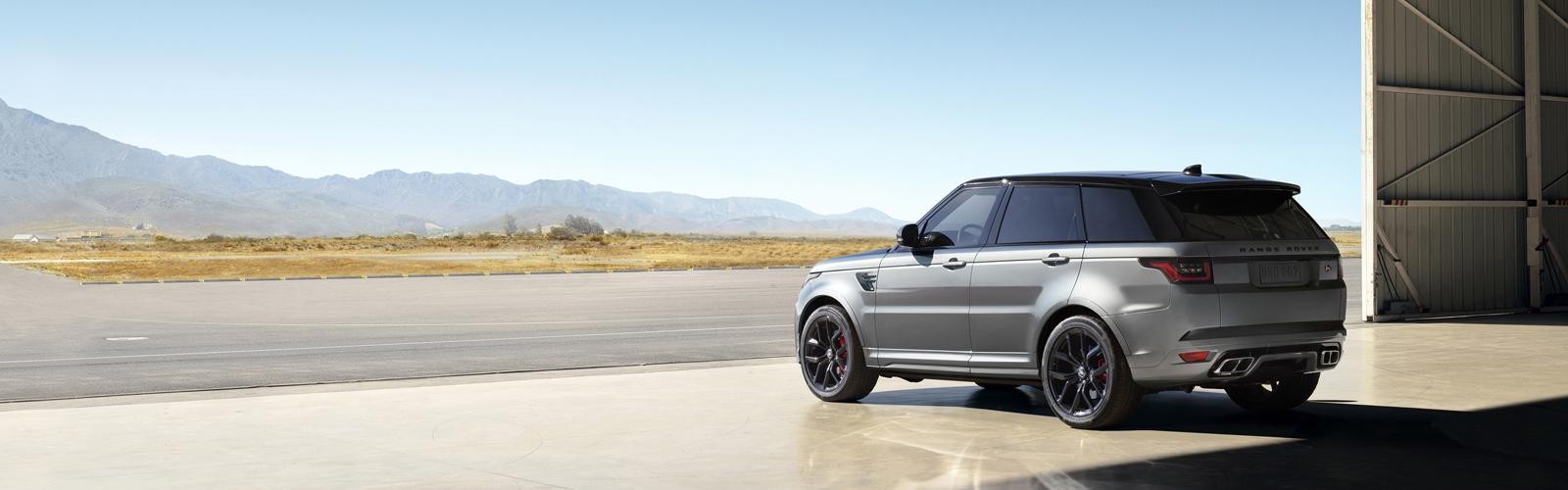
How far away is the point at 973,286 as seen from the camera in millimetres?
9953

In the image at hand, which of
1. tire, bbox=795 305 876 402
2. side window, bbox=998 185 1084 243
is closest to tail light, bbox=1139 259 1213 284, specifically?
side window, bbox=998 185 1084 243

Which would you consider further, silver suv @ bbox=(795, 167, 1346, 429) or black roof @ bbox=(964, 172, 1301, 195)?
black roof @ bbox=(964, 172, 1301, 195)

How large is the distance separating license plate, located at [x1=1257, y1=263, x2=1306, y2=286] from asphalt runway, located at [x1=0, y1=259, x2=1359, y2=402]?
24.2 feet

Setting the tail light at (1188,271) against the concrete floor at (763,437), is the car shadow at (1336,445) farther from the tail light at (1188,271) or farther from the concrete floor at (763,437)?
the tail light at (1188,271)

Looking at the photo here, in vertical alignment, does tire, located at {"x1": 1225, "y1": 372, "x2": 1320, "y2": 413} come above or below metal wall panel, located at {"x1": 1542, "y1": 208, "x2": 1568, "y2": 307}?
Answer: below

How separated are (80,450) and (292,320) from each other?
14.8 m

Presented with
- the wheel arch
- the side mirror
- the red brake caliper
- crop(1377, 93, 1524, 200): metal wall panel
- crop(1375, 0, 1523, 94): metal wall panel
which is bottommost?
the red brake caliper

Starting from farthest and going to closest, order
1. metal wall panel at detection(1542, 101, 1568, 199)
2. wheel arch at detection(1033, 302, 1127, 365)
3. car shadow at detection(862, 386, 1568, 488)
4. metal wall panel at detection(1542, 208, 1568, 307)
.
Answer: metal wall panel at detection(1542, 208, 1568, 307)
metal wall panel at detection(1542, 101, 1568, 199)
wheel arch at detection(1033, 302, 1127, 365)
car shadow at detection(862, 386, 1568, 488)

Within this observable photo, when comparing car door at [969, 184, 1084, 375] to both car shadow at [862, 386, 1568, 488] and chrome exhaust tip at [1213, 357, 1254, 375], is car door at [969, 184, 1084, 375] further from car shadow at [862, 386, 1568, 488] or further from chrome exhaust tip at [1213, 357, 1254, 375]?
chrome exhaust tip at [1213, 357, 1254, 375]

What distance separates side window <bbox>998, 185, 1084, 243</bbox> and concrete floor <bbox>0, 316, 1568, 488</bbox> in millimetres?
1237

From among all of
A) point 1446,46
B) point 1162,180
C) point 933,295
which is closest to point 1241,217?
point 1162,180

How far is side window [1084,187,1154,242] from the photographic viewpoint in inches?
360

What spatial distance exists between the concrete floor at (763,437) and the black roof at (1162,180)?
1.53 metres

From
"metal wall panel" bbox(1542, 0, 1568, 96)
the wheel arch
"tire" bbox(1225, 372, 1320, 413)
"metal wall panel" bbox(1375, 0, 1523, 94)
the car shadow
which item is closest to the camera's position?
the car shadow
